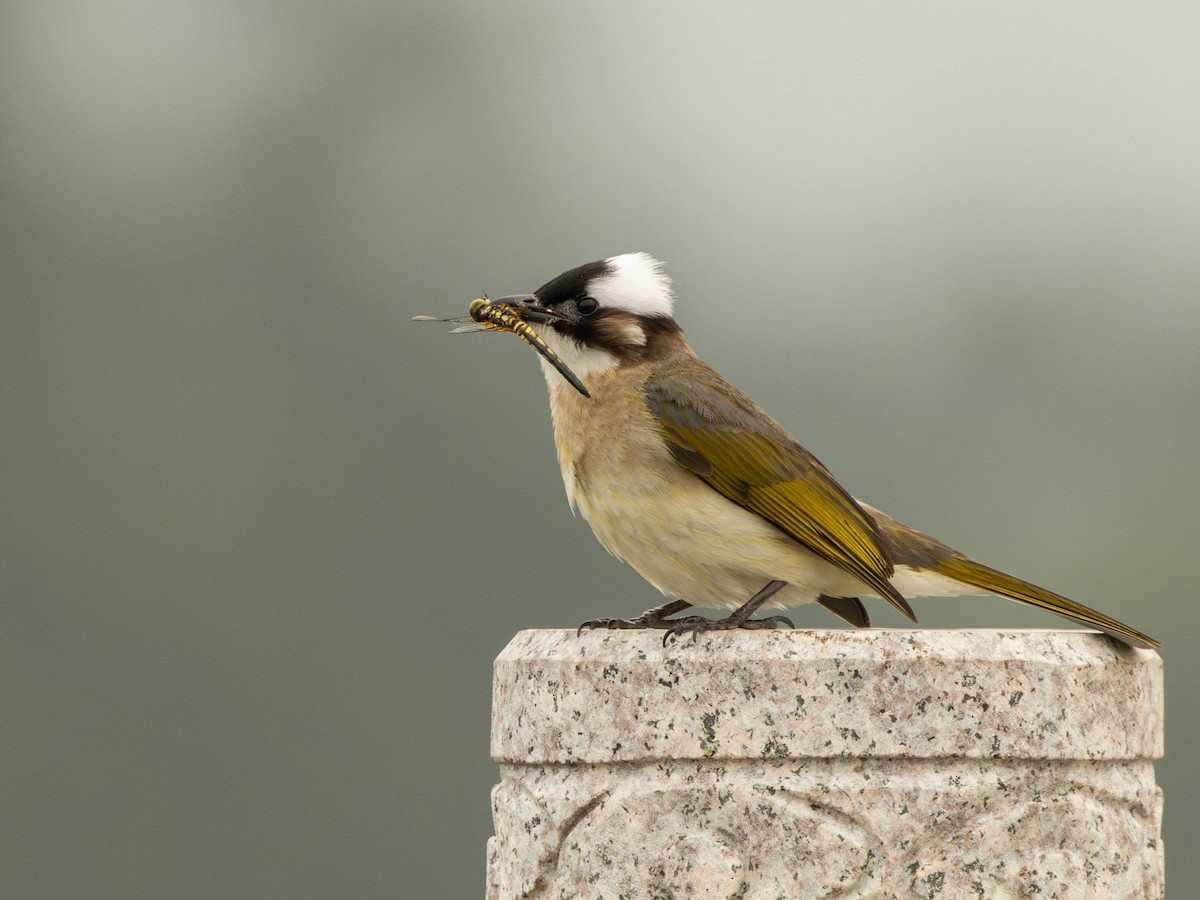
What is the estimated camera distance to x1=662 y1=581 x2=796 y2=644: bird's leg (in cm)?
466

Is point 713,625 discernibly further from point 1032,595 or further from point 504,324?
point 504,324

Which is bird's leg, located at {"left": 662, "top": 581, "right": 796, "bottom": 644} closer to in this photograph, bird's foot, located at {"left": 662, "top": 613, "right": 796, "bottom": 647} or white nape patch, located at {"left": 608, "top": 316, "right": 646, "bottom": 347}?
bird's foot, located at {"left": 662, "top": 613, "right": 796, "bottom": 647}

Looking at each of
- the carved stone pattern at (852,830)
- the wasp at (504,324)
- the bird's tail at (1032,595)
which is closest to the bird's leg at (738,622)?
the carved stone pattern at (852,830)

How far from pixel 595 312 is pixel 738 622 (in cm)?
175

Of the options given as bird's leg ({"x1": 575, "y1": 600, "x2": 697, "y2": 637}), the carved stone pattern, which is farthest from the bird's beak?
the carved stone pattern

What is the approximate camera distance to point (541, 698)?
186 inches

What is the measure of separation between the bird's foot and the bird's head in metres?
1.57

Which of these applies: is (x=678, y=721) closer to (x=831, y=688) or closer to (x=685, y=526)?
(x=831, y=688)

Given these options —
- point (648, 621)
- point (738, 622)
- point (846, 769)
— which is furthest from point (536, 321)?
point (846, 769)

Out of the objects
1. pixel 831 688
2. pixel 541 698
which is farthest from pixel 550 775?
pixel 831 688

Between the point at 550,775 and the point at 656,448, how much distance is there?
4.83ft

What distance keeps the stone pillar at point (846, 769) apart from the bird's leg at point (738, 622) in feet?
0.21

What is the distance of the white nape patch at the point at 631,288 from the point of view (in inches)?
250

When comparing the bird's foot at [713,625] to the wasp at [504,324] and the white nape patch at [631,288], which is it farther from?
the white nape patch at [631,288]
